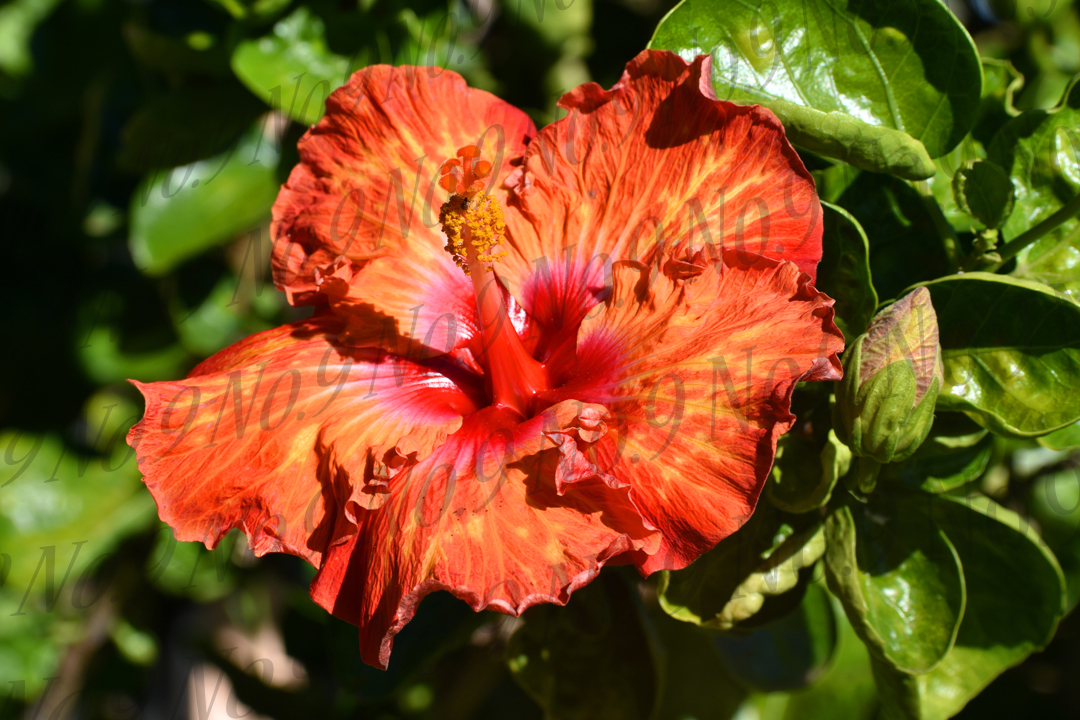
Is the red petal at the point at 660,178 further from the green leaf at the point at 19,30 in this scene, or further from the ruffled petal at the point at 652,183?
the green leaf at the point at 19,30

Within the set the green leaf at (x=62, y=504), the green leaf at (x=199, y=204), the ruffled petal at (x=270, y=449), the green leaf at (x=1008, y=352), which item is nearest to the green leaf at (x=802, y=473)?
the green leaf at (x=1008, y=352)

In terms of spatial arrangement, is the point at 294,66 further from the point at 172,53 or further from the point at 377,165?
the point at 377,165

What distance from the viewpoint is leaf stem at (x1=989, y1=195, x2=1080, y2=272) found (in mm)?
990

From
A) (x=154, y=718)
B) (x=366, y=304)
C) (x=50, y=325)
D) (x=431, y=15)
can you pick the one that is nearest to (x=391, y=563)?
(x=366, y=304)

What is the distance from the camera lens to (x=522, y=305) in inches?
46.5

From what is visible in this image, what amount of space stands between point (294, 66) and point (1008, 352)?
119cm

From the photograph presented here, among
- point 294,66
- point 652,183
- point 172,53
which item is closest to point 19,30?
point 172,53

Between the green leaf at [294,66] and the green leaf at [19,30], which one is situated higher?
the green leaf at [294,66]

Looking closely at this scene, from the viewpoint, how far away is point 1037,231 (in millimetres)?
1009

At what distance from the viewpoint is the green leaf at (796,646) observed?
146 cm

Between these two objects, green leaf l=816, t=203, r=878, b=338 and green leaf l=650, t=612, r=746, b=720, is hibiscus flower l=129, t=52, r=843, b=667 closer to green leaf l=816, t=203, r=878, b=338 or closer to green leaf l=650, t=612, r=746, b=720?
green leaf l=816, t=203, r=878, b=338

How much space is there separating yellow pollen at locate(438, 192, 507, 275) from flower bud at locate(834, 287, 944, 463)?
0.43 metres

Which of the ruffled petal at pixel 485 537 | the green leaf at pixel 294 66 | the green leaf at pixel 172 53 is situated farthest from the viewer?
the green leaf at pixel 172 53

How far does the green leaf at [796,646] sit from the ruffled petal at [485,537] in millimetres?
740
